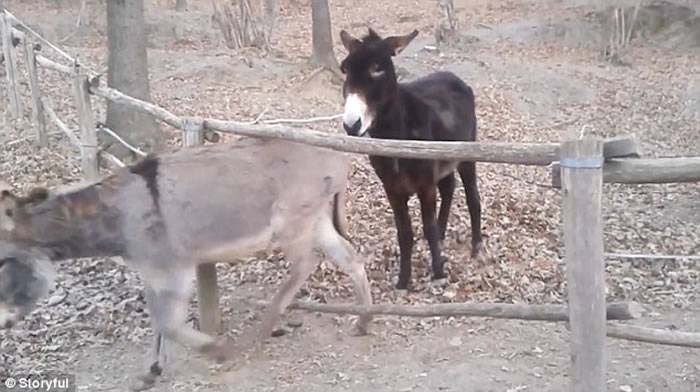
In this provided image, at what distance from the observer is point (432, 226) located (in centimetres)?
511

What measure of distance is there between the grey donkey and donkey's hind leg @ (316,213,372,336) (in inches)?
7.7

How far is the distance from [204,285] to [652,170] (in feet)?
8.03

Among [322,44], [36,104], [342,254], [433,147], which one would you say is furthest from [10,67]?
[433,147]

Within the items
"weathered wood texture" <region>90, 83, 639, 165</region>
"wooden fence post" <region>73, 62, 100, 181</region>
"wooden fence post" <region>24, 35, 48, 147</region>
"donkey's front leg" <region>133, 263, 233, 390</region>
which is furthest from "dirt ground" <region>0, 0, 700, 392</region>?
"weathered wood texture" <region>90, 83, 639, 165</region>

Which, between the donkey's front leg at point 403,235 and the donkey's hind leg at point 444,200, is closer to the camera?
the donkey's front leg at point 403,235

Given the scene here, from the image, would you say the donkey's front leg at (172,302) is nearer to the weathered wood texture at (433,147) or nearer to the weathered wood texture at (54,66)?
the weathered wood texture at (433,147)

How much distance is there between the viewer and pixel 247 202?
396 centimetres

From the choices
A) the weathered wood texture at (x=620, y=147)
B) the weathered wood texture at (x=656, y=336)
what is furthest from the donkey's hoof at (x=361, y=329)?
the weathered wood texture at (x=620, y=147)

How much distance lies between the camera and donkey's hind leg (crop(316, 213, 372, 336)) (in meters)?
4.32

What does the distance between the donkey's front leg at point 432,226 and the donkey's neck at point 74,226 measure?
6.11 feet

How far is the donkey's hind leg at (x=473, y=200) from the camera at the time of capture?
18.4 ft

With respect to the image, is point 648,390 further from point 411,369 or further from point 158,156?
point 158,156

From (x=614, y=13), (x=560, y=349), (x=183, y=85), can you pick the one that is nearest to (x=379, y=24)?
(x=614, y=13)

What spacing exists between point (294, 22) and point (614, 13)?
19.8ft
